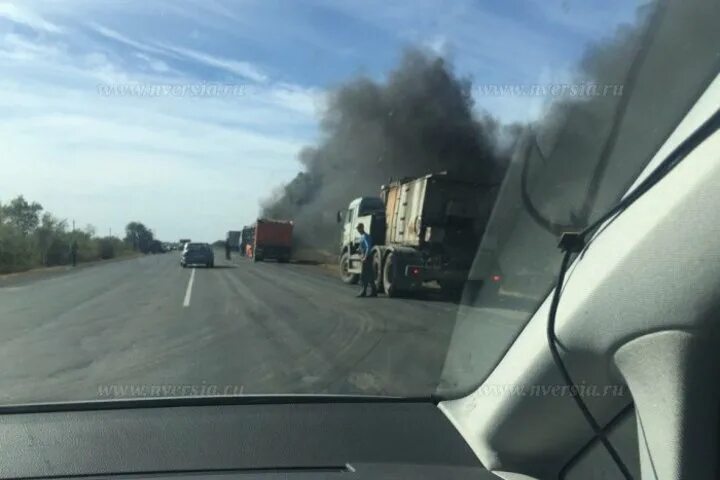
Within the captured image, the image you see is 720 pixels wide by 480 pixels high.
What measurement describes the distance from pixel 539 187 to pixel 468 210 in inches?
514

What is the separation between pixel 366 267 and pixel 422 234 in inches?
80.4

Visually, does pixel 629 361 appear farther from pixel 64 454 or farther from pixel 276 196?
pixel 276 196

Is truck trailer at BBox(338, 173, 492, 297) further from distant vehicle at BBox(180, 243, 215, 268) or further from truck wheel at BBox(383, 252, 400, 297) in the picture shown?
distant vehicle at BBox(180, 243, 215, 268)

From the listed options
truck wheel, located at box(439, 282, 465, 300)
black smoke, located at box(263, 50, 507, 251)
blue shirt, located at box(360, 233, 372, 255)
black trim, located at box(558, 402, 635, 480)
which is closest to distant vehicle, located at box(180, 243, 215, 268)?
blue shirt, located at box(360, 233, 372, 255)

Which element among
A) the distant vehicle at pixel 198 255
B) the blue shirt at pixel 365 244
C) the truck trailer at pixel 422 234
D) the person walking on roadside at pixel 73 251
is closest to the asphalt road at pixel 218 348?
the truck trailer at pixel 422 234

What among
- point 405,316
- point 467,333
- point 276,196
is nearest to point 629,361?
point 467,333

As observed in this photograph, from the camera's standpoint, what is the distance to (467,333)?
16.9 ft

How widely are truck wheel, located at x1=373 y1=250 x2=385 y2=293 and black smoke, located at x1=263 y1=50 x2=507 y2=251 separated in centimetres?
397

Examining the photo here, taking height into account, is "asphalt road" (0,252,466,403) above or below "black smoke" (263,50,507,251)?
below

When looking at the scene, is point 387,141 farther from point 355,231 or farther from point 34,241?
point 34,241

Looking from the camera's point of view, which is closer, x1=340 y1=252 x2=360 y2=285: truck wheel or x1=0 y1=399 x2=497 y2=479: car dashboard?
x1=0 y1=399 x2=497 y2=479: car dashboard

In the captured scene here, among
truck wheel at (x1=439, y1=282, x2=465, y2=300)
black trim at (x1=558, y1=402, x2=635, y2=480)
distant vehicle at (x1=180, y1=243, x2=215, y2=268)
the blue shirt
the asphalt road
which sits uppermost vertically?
the blue shirt

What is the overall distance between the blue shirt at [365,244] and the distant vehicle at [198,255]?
17455mm

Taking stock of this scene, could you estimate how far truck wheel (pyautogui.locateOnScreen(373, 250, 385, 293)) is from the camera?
18.0 meters
